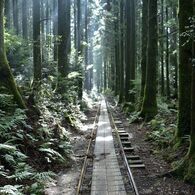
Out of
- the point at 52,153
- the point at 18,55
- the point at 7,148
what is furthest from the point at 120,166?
the point at 18,55

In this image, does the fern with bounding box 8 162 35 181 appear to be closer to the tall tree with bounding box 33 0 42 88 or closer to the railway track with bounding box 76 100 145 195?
the railway track with bounding box 76 100 145 195

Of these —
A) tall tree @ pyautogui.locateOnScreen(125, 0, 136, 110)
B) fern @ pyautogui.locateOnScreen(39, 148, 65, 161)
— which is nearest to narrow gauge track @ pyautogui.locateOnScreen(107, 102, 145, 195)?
fern @ pyautogui.locateOnScreen(39, 148, 65, 161)

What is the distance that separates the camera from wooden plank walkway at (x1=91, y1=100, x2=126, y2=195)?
8469 mm

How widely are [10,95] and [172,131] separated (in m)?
5.94

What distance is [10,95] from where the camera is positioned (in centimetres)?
1108

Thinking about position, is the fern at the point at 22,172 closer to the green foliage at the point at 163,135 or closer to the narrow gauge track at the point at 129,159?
the narrow gauge track at the point at 129,159

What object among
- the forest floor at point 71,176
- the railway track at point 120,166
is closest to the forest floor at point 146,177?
the forest floor at point 71,176

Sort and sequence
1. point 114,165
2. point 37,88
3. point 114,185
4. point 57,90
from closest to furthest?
point 114,185, point 114,165, point 37,88, point 57,90

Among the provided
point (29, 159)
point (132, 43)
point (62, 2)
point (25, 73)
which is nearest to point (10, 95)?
point (29, 159)

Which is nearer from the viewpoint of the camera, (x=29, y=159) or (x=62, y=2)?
(x=29, y=159)

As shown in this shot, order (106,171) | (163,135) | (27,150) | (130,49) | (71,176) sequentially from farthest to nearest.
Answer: (130,49)
(163,135)
(27,150)
(106,171)
(71,176)

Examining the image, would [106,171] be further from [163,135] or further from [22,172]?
[163,135]

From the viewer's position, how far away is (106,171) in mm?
10133

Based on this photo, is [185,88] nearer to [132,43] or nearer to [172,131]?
[172,131]
